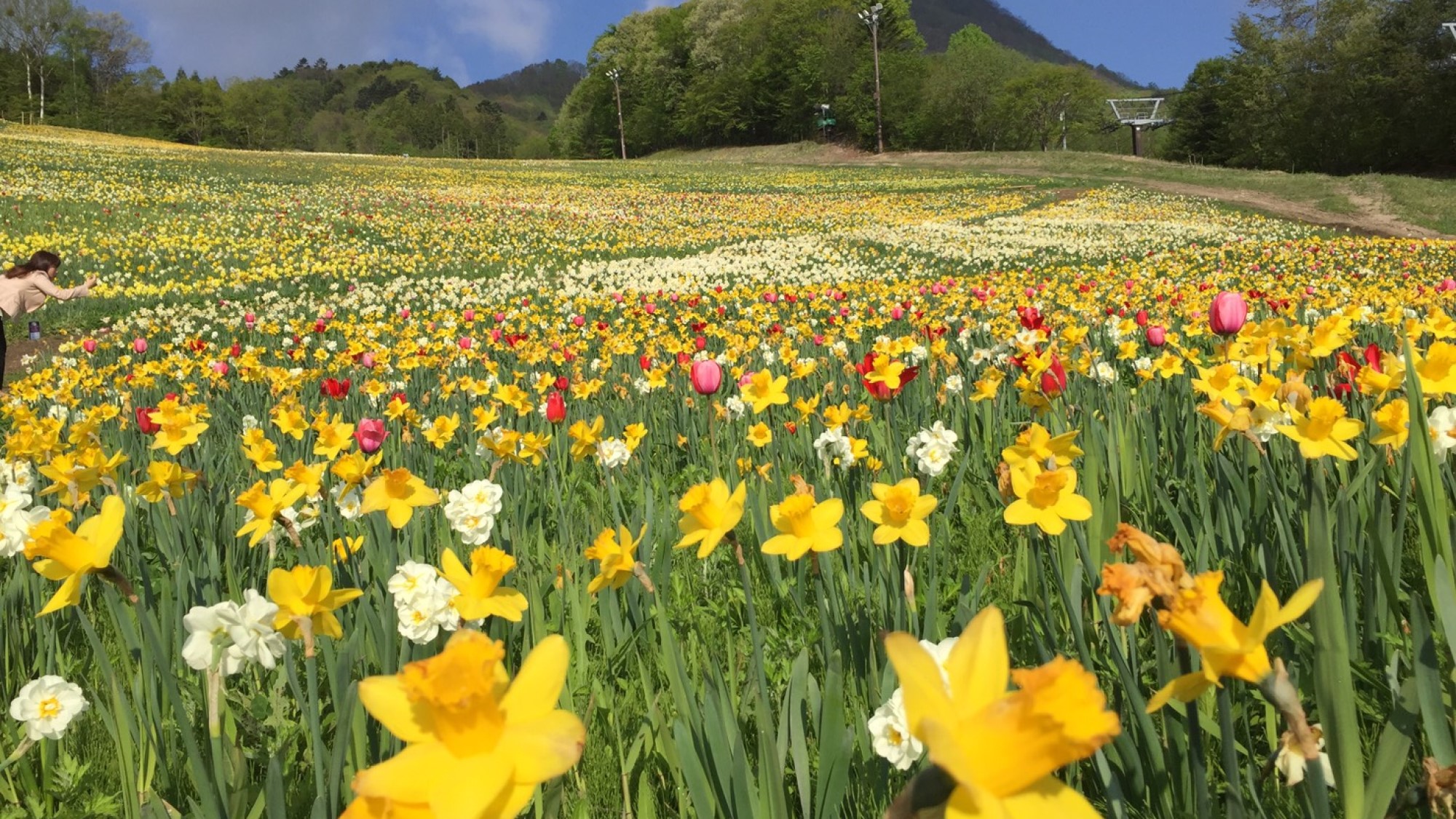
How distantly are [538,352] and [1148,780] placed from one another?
4315 mm

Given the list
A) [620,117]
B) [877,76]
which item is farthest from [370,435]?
[620,117]

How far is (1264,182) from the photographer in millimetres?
30375

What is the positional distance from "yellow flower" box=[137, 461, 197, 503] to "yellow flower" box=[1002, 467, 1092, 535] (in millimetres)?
1837

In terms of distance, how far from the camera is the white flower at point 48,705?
129 centimetres

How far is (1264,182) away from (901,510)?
36.4 meters

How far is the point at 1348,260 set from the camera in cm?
963

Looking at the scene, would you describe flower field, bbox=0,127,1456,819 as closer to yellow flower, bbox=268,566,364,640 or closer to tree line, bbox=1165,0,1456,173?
yellow flower, bbox=268,566,364,640

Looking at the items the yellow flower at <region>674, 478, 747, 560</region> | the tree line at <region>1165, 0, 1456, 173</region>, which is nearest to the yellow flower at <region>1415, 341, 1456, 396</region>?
the yellow flower at <region>674, 478, 747, 560</region>

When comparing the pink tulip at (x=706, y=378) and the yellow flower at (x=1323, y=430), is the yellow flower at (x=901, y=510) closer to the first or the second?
the yellow flower at (x=1323, y=430)

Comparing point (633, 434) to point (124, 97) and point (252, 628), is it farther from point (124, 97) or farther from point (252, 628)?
point (124, 97)

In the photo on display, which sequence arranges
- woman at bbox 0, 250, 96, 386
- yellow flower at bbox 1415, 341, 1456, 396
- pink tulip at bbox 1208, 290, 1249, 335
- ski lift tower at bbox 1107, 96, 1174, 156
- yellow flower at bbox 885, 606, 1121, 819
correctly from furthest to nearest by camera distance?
1. ski lift tower at bbox 1107, 96, 1174, 156
2. woman at bbox 0, 250, 96, 386
3. pink tulip at bbox 1208, 290, 1249, 335
4. yellow flower at bbox 1415, 341, 1456, 396
5. yellow flower at bbox 885, 606, 1121, 819

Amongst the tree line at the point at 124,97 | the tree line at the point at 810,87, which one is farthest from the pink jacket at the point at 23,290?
the tree line at the point at 124,97

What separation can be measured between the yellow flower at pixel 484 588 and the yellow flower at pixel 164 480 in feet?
3.78

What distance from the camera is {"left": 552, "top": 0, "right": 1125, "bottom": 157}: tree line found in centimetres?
6234
